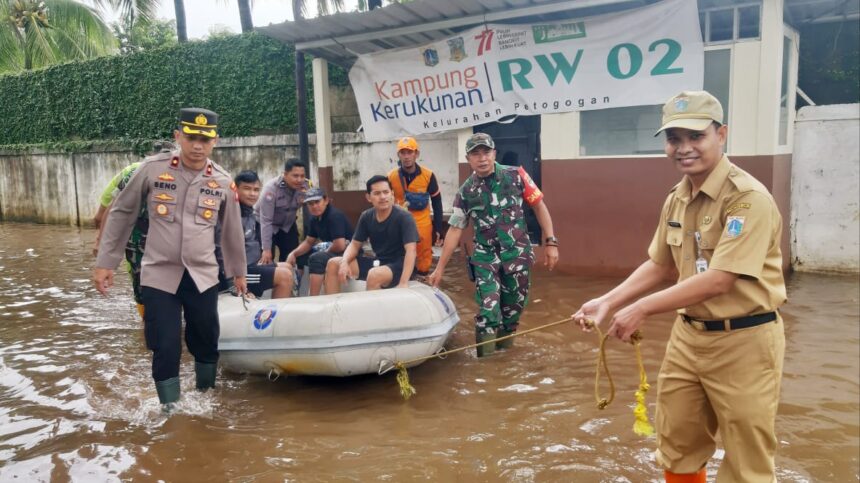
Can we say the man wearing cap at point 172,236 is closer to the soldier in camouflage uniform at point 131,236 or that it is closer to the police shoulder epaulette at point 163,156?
the police shoulder epaulette at point 163,156

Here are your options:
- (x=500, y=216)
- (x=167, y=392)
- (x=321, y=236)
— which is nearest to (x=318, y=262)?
(x=321, y=236)

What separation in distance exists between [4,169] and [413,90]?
12.7 meters

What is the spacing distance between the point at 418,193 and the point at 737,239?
4.23 m

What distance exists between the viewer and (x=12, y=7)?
1641 cm

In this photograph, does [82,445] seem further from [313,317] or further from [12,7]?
[12,7]

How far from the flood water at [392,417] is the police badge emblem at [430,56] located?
12.9 ft

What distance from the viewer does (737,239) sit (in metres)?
2.11

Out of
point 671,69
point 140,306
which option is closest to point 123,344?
point 140,306

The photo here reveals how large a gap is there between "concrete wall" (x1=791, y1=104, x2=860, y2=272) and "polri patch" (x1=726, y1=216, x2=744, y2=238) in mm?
6316

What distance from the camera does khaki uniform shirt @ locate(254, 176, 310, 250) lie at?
5.97m

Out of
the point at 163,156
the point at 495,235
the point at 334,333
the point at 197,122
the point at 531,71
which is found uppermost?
the point at 531,71

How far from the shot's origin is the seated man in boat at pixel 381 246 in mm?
5012

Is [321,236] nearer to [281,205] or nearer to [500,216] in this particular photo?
[281,205]

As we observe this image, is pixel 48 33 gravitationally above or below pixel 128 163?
above
